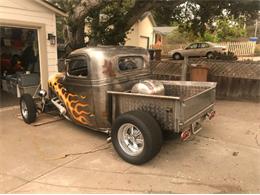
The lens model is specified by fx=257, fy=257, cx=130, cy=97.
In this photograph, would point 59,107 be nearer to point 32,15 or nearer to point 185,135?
point 185,135

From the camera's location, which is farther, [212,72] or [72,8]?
[72,8]

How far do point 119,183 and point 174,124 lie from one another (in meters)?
1.22

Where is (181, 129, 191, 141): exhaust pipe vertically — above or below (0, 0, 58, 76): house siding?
below

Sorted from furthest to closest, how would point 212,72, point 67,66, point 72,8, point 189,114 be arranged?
point 72,8, point 212,72, point 67,66, point 189,114

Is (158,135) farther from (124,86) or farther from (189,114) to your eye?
(124,86)

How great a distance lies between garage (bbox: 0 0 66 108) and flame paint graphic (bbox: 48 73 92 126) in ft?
7.42

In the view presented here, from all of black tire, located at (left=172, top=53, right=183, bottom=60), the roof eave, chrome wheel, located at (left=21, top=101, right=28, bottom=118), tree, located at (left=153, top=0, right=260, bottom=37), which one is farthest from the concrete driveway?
black tire, located at (left=172, top=53, right=183, bottom=60)

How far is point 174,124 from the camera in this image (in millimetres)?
4020

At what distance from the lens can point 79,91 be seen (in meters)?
5.15

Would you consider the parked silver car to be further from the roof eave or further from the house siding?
the house siding

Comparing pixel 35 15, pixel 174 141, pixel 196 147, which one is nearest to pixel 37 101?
pixel 35 15

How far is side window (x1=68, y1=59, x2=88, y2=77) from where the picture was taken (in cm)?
523

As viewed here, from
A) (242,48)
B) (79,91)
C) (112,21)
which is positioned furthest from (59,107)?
(242,48)

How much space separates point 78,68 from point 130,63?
111 cm
